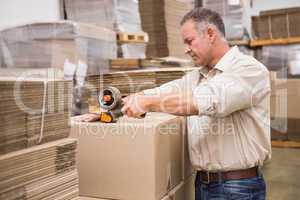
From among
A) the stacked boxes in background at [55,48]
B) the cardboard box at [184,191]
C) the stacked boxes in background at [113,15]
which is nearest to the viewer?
the cardboard box at [184,191]

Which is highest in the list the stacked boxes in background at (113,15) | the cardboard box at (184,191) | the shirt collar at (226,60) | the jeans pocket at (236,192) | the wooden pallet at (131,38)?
the stacked boxes in background at (113,15)

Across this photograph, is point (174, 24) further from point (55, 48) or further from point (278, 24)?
point (278, 24)

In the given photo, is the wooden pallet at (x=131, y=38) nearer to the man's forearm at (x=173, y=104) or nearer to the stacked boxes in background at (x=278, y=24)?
the man's forearm at (x=173, y=104)

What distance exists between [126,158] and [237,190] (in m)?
0.75

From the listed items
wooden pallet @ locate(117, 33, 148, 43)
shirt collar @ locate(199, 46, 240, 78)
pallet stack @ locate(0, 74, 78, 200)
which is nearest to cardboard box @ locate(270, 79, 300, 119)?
wooden pallet @ locate(117, 33, 148, 43)

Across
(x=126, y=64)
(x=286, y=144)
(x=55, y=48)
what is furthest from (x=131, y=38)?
(x=286, y=144)

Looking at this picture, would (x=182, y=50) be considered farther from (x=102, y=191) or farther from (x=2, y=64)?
(x=102, y=191)

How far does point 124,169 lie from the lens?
2.10 metres

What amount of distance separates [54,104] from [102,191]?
0.71 meters

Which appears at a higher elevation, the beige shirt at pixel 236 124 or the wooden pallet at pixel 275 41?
the wooden pallet at pixel 275 41

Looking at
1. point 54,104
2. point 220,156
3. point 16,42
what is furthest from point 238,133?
point 16,42

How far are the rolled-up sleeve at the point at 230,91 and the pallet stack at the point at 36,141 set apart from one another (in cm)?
72

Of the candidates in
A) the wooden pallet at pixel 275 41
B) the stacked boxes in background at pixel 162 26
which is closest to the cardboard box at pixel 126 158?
the stacked boxes in background at pixel 162 26

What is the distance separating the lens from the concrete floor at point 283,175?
430 cm
